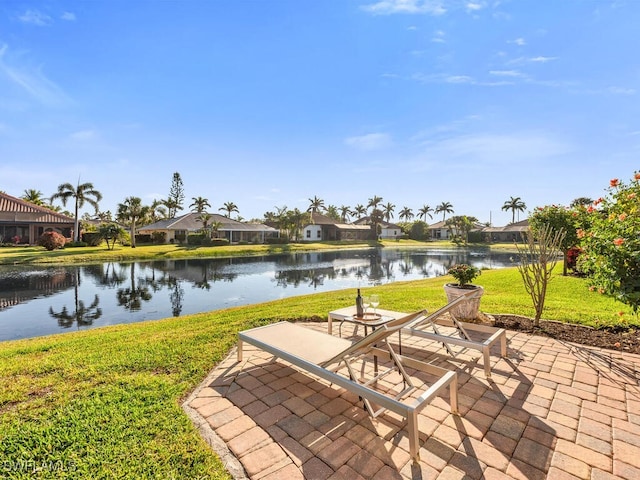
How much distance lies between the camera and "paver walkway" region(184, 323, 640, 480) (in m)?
2.10

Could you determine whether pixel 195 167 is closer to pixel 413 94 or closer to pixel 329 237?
pixel 413 94

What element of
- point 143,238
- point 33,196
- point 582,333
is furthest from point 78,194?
point 582,333

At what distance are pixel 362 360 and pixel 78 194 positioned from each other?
38837 millimetres

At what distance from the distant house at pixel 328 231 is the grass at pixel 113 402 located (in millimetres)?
46159

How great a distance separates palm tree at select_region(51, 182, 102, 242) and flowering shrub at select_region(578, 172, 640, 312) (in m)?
40.4

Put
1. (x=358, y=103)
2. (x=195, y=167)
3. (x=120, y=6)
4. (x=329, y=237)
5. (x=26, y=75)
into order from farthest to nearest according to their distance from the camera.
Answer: (x=329, y=237) < (x=195, y=167) < (x=358, y=103) < (x=26, y=75) < (x=120, y=6)

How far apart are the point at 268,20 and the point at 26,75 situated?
25.0ft

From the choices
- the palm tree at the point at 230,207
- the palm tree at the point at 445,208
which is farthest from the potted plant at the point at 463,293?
the palm tree at the point at 445,208

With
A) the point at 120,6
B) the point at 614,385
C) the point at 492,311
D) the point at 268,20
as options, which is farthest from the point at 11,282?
the point at 614,385

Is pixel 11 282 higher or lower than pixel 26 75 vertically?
lower

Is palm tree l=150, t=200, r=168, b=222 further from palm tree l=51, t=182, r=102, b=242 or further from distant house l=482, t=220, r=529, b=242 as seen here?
distant house l=482, t=220, r=529, b=242

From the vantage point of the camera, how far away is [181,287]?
46.7 ft

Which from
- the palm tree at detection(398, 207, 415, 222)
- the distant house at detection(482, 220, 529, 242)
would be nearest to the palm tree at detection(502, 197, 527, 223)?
the distant house at detection(482, 220, 529, 242)

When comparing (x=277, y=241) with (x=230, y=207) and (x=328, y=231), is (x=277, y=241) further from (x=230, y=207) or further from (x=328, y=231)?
(x=230, y=207)
